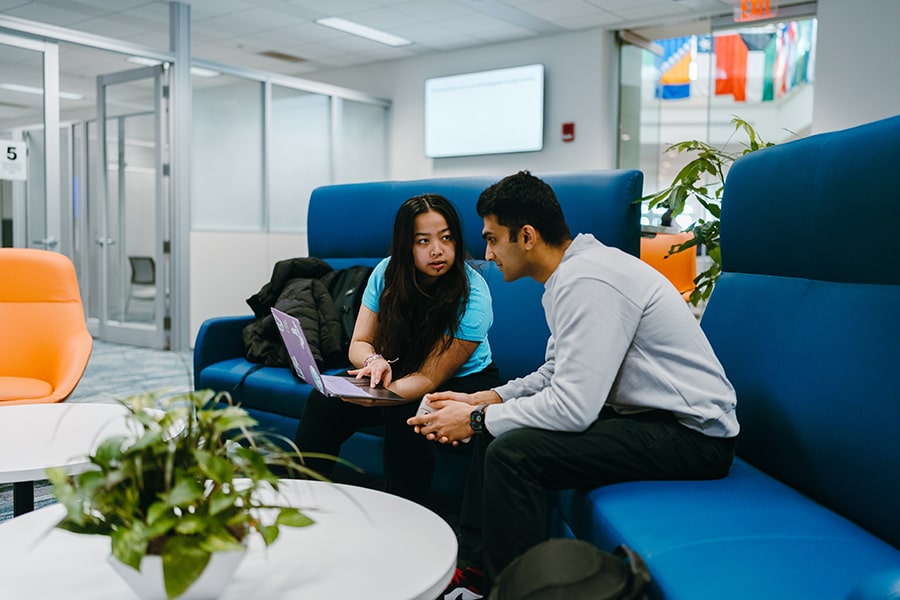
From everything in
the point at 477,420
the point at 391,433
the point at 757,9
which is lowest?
the point at 391,433

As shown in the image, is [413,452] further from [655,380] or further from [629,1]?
[629,1]

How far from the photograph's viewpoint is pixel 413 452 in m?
2.08

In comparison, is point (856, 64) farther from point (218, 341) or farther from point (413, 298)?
point (218, 341)

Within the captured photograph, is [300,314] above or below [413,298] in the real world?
below

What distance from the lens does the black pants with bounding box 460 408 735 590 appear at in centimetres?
151

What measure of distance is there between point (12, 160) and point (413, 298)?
3845 mm

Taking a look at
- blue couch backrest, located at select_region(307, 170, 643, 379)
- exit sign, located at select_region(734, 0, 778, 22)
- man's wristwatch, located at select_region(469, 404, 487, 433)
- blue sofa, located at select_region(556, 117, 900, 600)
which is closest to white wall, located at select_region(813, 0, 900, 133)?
exit sign, located at select_region(734, 0, 778, 22)

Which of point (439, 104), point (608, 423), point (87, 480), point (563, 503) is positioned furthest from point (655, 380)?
point (439, 104)

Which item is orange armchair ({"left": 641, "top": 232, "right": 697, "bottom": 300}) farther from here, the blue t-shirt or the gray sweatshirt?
the gray sweatshirt

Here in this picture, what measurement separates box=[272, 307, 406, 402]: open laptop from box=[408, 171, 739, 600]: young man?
0.38 m

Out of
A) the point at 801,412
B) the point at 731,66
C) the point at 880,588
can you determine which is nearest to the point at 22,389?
the point at 801,412

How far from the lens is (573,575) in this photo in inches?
40.9

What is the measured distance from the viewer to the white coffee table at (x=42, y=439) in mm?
1541

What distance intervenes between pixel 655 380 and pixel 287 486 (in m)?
0.75
